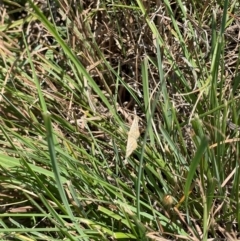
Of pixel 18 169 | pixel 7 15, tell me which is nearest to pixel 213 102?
pixel 18 169

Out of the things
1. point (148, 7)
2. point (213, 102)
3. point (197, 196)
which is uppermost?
point (148, 7)

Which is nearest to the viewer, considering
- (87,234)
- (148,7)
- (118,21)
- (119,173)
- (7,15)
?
(87,234)

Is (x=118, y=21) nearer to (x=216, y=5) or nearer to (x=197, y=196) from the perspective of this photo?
(x=216, y=5)

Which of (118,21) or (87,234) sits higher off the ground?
(118,21)

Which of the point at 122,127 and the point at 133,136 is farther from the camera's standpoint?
the point at 122,127

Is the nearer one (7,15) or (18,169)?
(18,169)

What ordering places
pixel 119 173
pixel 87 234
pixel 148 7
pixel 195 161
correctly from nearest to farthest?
pixel 195 161
pixel 87 234
pixel 119 173
pixel 148 7
